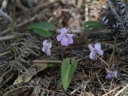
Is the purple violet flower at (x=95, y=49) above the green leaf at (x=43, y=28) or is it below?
below

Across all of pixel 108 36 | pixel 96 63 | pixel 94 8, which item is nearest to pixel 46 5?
pixel 94 8

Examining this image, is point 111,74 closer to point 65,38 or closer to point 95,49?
point 95,49

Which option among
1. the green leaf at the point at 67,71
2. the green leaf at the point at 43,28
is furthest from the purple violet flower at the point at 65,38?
the green leaf at the point at 43,28

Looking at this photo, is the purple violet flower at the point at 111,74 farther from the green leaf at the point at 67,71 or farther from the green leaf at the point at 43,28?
the green leaf at the point at 43,28

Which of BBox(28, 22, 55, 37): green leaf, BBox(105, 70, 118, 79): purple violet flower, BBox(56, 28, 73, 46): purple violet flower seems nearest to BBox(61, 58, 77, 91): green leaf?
BBox(56, 28, 73, 46): purple violet flower

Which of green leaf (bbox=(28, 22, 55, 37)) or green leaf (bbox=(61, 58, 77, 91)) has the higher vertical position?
green leaf (bbox=(28, 22, 55, 37))

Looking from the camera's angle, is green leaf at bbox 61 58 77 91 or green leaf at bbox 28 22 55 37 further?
green leaf at bbox 28 22 55 37

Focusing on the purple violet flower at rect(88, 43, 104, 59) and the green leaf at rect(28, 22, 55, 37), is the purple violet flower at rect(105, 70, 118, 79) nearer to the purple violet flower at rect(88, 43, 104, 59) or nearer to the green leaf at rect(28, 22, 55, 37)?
the purple violet flower at rect(88, 43, 104, 59)

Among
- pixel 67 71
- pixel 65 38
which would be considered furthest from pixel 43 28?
pixel 67 71
